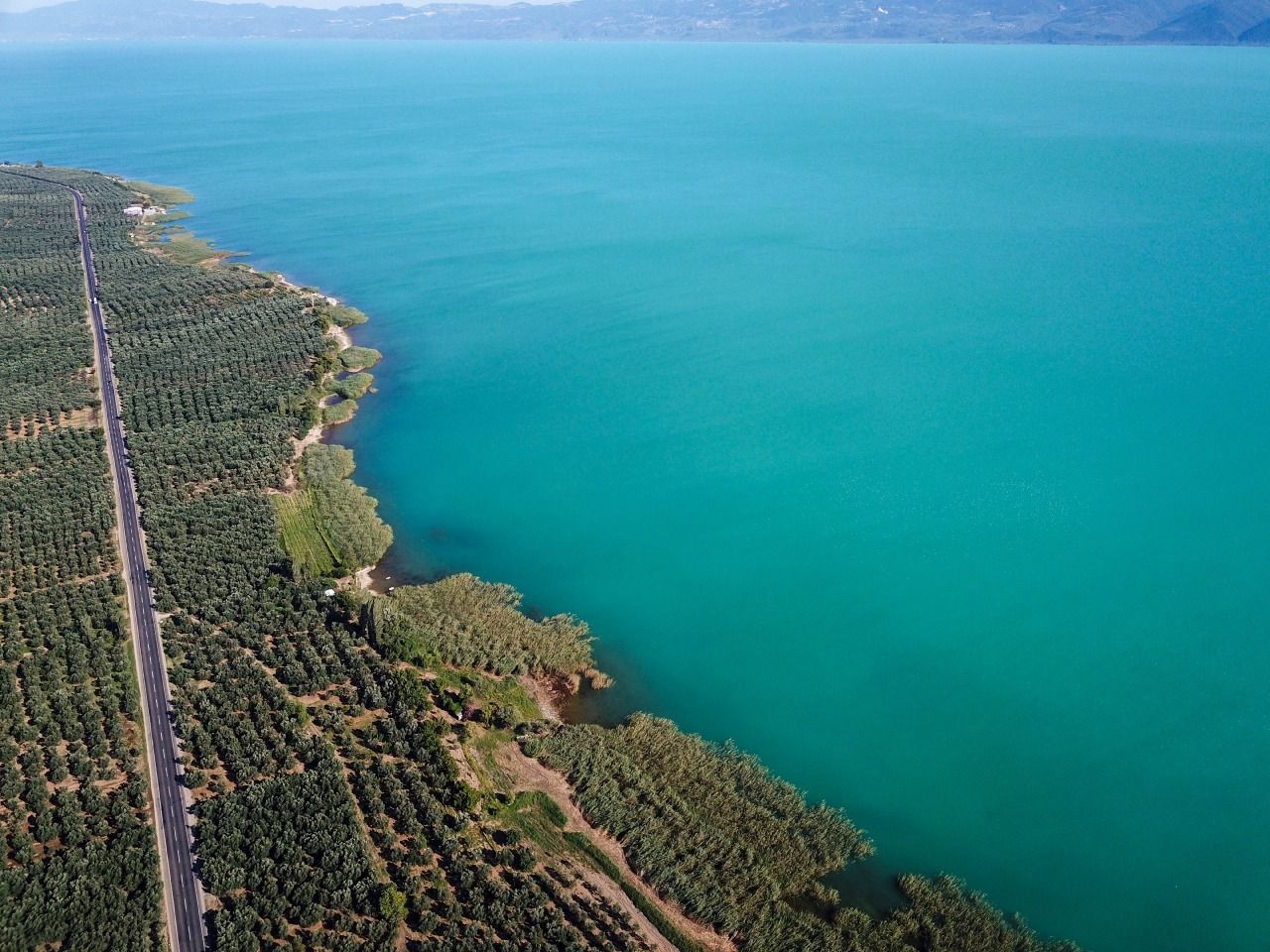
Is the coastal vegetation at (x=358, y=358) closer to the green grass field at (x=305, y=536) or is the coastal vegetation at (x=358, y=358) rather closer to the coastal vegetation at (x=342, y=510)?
the coastal vegetation at (x=342, y=510)

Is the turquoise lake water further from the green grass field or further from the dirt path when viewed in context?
the dirt path

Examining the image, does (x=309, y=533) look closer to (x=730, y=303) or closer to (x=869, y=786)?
(x=869, y=786)

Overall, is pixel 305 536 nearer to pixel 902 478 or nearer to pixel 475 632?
pixel 475 632

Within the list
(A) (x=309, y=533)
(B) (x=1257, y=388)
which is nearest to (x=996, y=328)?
(B) (x=1257, y=388)

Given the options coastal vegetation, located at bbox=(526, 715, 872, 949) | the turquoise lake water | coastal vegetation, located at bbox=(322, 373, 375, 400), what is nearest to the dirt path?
coastal vegetation, located at bbox=(526, 715, 872, 949)

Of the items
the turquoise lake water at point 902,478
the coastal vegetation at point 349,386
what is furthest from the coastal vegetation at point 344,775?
the coastal vegetation at point 349,386

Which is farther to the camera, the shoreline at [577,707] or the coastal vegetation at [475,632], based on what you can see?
the coastal vegetation at [475,632]
